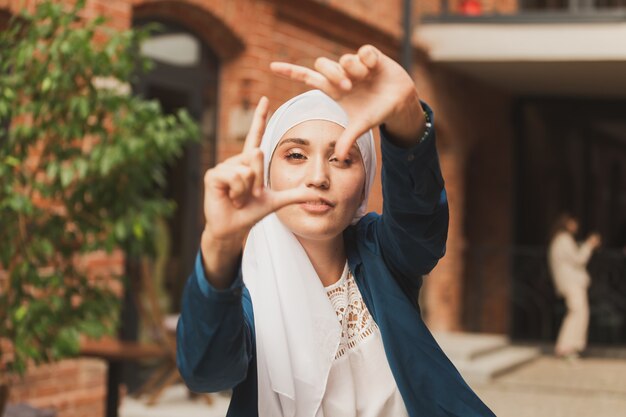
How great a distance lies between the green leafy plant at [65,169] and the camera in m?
4.38

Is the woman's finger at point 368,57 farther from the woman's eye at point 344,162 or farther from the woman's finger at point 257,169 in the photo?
the woman's eye at point 344,162

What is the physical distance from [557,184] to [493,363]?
15.2 feet

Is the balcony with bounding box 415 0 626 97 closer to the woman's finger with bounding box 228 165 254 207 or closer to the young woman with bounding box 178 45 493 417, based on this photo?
the young woman with bounding box 178 45 493 417

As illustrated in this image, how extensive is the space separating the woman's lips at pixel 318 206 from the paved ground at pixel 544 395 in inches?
213

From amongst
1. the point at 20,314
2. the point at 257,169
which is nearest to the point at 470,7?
the point at 20,314

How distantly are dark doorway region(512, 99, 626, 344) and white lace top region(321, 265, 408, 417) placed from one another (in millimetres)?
13119

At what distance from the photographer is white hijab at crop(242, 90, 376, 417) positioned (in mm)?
1976

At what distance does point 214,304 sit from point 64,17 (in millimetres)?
2973

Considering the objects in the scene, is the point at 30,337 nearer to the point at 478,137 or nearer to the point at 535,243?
the point at 478,137

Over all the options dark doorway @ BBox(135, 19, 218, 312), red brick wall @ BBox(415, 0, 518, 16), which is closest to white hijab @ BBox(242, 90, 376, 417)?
dark doorway @ BBox(135, 19, 218, 312)

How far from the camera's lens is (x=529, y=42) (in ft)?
41.4

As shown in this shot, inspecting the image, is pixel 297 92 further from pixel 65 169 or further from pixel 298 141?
pixel 298 141

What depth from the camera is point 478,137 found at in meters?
14.7

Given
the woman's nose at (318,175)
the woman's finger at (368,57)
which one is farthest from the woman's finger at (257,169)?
the woman's nose at (318,175)
